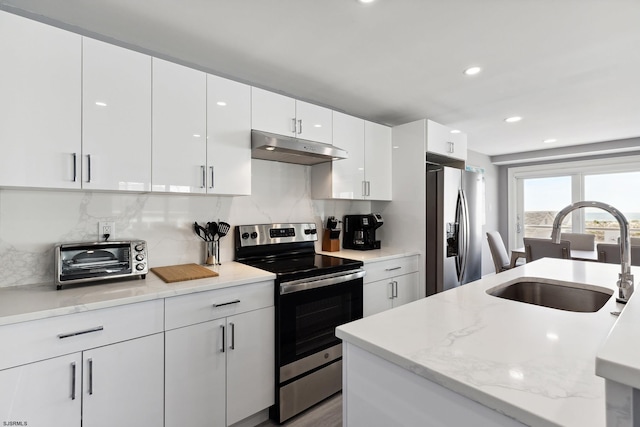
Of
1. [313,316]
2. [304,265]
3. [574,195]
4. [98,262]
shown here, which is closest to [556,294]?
[313,316]

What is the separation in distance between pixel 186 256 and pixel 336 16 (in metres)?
1.81

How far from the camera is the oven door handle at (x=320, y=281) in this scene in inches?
76.4

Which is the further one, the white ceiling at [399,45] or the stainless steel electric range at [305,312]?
the stainless steel electric range at [305,312]

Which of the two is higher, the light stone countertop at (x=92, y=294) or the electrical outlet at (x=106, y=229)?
the electrical outlet at (x=106, y=229)

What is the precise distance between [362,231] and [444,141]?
1.26m

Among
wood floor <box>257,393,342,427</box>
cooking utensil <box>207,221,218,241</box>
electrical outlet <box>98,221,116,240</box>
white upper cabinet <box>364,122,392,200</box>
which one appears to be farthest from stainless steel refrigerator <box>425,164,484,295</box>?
electrical outlet <box>98,221,116,240</box>

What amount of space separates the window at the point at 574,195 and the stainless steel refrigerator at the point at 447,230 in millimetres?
2887

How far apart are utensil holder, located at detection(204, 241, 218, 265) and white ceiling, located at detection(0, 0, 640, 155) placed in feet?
4.20

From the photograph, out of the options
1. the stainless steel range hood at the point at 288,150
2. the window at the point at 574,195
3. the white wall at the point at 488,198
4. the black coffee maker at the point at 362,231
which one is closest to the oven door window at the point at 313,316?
the black coffee maker at the point at 362,231

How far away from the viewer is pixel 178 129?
188cm

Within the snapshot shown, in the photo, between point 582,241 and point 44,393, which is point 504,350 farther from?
point 582,241

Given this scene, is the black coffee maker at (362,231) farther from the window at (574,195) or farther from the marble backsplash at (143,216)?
the window at (574,195)

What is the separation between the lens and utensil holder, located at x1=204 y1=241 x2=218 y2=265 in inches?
88.3

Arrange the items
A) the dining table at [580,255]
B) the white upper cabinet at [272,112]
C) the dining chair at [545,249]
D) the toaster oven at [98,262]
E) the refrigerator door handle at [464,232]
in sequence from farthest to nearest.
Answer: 1. the dining table at [580,255]
2. the refrigerator door handle at [464,232]
3. the dining chair at [545,249]
4. the white upper cabinet at [272,112]
5. the toaster oven at [98,262]
